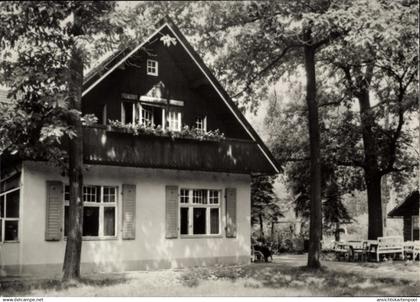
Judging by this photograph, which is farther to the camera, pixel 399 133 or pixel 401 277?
pixel 399 133

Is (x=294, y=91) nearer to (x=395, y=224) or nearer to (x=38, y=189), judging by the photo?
(x=38, y=189)

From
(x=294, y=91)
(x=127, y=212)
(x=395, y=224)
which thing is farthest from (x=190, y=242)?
(x=395, y=224)

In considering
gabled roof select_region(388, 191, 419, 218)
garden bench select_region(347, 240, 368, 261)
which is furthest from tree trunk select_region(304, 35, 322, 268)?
gabled roof select_region(388, 191, 419, 218)

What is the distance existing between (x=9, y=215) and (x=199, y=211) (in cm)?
627

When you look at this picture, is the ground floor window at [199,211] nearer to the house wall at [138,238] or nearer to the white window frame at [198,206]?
the white window frame at [198,206]

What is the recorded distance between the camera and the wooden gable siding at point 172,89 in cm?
1933

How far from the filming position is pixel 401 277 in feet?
58.1

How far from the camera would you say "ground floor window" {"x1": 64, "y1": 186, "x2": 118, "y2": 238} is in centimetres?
1900

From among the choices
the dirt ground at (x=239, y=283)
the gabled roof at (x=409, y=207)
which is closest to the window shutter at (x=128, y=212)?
the dirt ground at (x=239, y=283)

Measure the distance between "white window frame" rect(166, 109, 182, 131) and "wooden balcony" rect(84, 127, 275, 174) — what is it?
915 mm

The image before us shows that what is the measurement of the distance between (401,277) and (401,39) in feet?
21.6

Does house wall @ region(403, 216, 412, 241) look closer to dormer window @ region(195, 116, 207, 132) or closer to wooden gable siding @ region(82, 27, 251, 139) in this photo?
wooden gable siding @ region(82, 27, 251, 139)

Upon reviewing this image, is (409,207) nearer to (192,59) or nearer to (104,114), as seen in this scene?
(192,59)

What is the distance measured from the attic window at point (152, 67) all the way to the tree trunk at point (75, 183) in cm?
491
